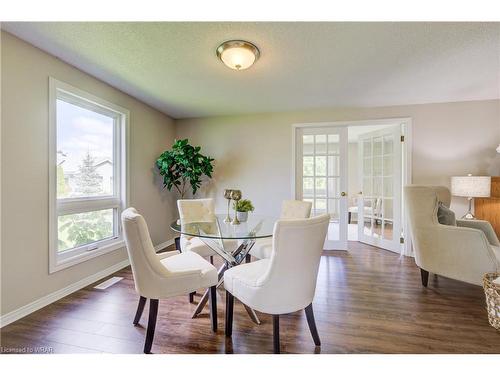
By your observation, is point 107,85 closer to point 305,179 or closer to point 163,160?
point 163,160

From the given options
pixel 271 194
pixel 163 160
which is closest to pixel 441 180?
pixel 271 194

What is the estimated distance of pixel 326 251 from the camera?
370cm

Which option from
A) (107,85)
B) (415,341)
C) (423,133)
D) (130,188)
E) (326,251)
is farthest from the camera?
(326,251)

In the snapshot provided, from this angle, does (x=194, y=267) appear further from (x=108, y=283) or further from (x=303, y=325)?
(x=108, y=283)

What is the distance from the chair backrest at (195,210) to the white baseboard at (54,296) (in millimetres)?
1125

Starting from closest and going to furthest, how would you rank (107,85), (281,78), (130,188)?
(281,78)
(107,85)
(130,188)

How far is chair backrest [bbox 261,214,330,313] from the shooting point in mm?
1289

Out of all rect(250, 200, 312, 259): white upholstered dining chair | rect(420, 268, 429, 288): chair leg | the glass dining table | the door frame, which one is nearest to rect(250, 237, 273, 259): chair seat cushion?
rect(250, 200, 312, 259): white upholstered dining chair

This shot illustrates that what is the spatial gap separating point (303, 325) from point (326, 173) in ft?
8.16

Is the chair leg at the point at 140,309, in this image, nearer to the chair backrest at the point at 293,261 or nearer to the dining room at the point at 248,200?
the dining room at the point at 248,200

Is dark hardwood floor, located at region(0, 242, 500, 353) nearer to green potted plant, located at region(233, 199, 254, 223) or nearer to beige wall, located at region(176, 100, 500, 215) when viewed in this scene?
green potted plant, located at region(233, 199, 254, 223)

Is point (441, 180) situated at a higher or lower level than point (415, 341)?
higher

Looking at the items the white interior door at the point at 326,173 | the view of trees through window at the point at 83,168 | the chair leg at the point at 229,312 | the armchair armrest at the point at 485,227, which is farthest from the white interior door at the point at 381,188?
the view of trees through window at the point at 83,168
